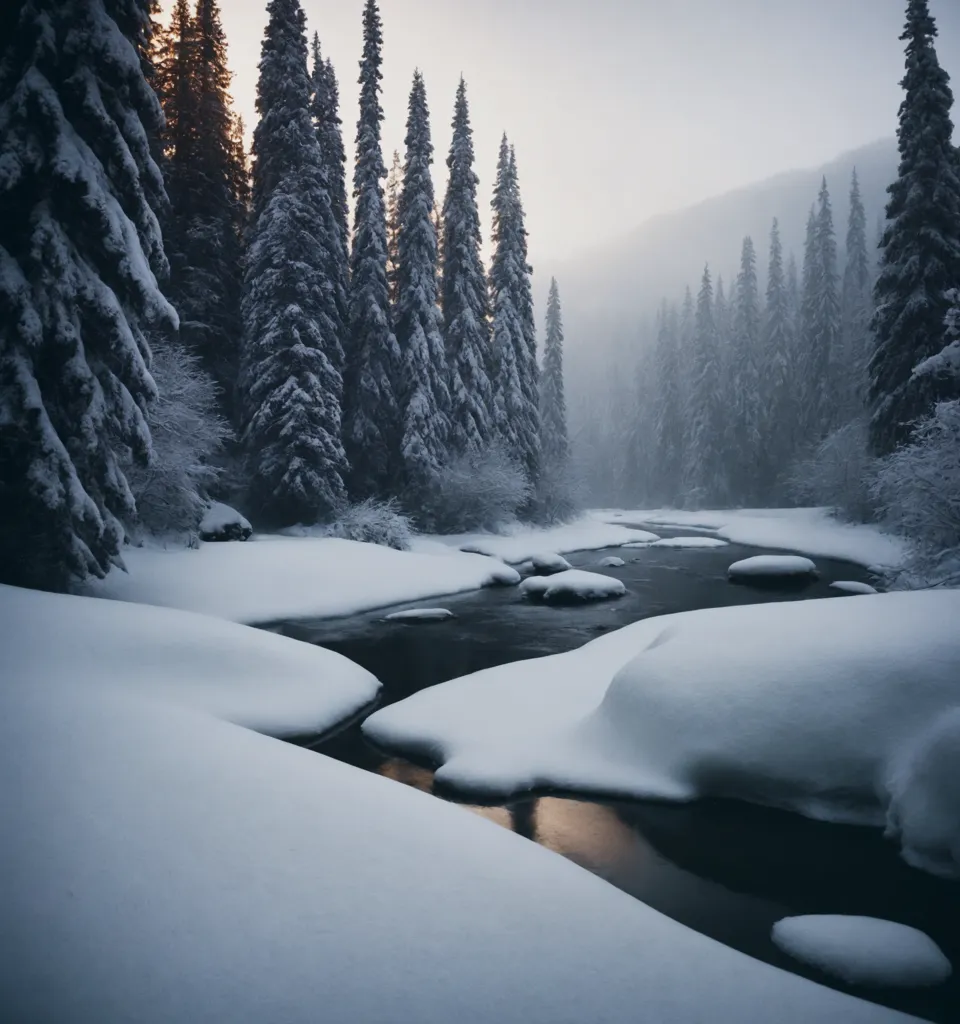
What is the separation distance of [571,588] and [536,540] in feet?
43.5

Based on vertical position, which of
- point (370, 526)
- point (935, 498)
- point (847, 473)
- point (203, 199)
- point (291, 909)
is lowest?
point (291, 909)

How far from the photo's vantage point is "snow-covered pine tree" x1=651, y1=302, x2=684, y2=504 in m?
65.6

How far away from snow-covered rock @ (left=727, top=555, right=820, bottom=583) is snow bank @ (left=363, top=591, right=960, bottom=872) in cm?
1293

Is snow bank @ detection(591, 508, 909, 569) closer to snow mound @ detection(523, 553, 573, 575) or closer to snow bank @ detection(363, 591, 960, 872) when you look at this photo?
snow mound @ detection(523, 553, 573, 575)

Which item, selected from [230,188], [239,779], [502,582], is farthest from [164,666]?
[230,188]

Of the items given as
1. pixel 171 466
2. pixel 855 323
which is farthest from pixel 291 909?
pixel 855 323

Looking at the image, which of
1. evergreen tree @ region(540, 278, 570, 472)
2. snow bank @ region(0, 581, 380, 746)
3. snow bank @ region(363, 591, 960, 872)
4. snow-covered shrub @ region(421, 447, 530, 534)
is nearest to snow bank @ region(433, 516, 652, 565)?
snow-covered shrub @ region(421, 447, 530, 534)

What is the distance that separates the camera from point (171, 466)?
16797 millimetres

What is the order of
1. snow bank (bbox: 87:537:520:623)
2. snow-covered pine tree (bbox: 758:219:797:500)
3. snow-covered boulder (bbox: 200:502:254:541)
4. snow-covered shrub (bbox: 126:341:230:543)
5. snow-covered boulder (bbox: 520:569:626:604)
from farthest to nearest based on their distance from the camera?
snow-covered pine tree (bbox: 758:219:797:500), snow-covered boulder (bbox: 200:502:254:541), snow-covered boulder (bbox: 520:569:626:604), snow-covered shrub (bbox: 126:341:230:543), snow bank (bbox: 87:537:520:623)

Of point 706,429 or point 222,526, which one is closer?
point 222,526

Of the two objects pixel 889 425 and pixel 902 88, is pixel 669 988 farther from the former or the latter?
pixel 902 88

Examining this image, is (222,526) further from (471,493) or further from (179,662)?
(179,662)

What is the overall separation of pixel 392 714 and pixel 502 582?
1276cm

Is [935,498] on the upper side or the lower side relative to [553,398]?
lower
